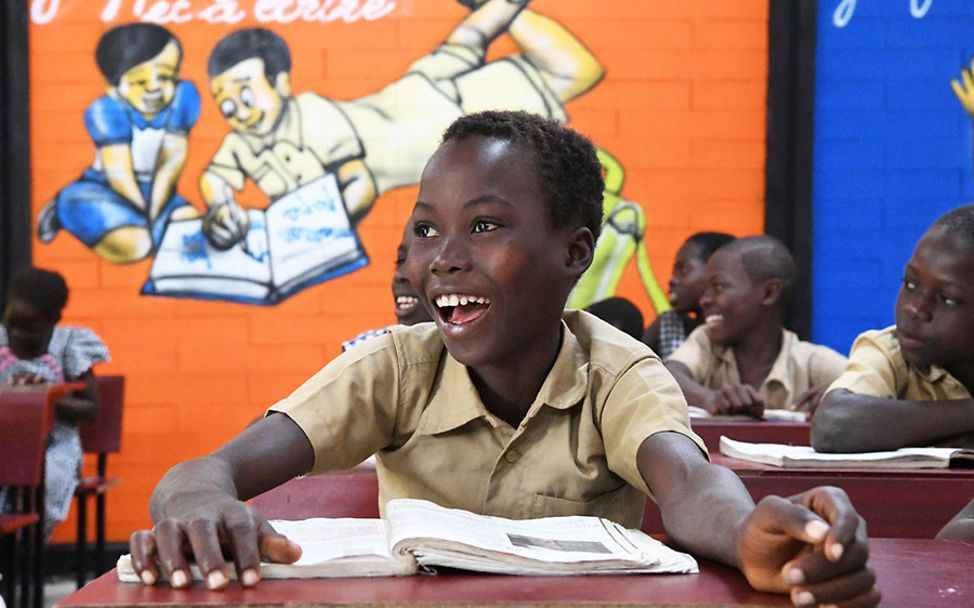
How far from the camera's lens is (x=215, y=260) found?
16.6 ft

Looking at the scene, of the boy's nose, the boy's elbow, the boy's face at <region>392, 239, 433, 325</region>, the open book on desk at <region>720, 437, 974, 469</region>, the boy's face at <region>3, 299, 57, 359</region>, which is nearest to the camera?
the boy's nose

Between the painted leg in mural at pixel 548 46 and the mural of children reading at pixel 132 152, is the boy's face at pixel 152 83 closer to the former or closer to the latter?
the mural of children reading at pixel 132 152

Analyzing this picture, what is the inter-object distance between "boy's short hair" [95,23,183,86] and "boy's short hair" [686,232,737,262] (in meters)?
2.06

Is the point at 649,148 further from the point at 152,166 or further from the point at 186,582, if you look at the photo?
the point at 186,582

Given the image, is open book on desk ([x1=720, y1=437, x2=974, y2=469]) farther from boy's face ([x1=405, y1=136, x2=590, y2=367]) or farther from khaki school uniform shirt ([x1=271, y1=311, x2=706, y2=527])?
boy's face ([x1=405, y1=136, x2=590, y2=367])

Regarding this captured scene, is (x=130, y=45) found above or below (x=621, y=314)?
above

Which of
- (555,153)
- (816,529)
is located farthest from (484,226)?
(816,529)

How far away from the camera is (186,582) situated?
3.57 feet

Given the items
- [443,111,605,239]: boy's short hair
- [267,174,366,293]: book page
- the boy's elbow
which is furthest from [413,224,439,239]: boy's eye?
[267,174,366,293]: book page

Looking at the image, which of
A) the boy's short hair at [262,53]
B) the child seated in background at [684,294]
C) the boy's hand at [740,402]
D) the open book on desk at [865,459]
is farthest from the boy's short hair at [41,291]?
the open book on desk at [865,459]

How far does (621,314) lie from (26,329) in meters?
2.08

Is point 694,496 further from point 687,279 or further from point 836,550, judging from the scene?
point 687,279

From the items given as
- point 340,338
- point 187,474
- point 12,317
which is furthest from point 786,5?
point 187,474

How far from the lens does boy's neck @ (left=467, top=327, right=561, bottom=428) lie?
5.45ft
